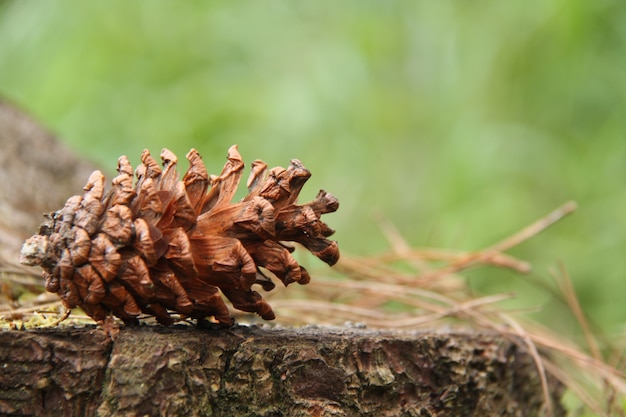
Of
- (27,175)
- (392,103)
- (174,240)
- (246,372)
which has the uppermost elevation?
(392,103)

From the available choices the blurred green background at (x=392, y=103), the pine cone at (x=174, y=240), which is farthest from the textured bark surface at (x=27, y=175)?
the blurred green background at (x=392, y=103)

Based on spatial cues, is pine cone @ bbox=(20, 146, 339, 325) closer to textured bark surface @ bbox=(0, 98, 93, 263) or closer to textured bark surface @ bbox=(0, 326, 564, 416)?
textured bark surface @ bbox=(0, 326, 564, 416)

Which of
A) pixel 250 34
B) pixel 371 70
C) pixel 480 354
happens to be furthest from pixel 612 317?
pixel 250 34

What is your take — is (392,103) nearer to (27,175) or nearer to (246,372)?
(27,175)

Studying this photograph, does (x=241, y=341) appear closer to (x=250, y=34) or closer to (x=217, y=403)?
(x=217, y=403)

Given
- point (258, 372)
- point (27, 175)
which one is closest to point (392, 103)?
point (27, 175)

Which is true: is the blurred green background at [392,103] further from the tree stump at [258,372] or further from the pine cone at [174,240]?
the pine cone at [174,240]

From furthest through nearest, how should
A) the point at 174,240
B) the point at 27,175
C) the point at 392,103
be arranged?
the point at 392,103
the point at 27,175
the point at 174,240

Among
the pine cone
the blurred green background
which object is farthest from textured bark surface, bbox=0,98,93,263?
the blurred green background
